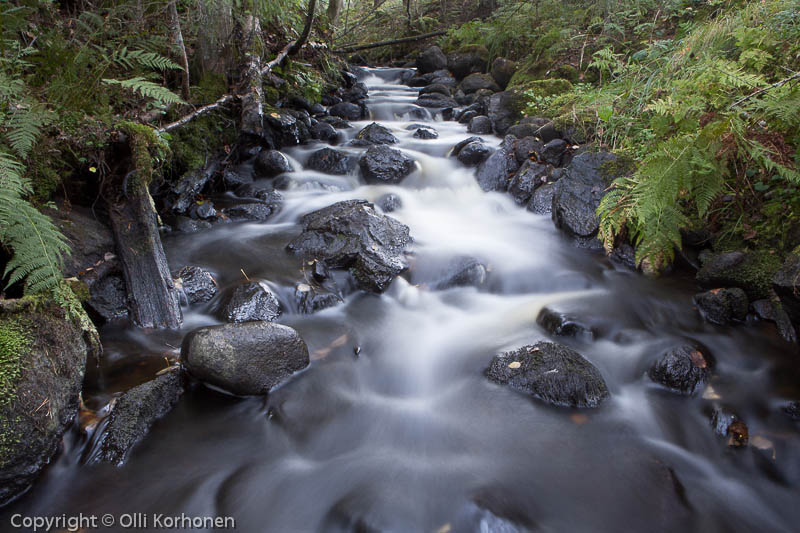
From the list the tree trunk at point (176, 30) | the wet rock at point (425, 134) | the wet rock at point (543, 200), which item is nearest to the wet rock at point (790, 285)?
the wet rock at point (543, 200)

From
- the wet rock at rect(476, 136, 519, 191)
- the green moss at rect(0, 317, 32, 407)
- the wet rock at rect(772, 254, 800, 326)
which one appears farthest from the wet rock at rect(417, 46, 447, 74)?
the green moss at rect(0, 317, 32, 407)

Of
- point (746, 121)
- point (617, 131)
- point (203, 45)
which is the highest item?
point (203, 45)

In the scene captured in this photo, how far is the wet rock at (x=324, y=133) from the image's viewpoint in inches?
343

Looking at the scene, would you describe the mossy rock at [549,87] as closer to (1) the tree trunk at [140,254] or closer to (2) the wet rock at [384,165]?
(2) the wet rock at [384,165]

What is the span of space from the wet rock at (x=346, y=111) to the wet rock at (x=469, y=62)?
4587mm

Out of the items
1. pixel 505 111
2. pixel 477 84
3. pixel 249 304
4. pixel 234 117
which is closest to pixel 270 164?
pixel 234 117

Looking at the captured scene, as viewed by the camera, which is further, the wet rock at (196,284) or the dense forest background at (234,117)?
the wet rock at (196,284)

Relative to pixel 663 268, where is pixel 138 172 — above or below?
above

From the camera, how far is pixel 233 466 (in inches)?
110

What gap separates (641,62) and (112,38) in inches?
269

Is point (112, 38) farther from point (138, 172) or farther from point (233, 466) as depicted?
point (233, 466)

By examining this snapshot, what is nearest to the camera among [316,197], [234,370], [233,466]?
[233,466]

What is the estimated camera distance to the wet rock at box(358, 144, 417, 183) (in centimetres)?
743

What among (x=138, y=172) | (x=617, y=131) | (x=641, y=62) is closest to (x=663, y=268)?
(x=617, y=131)
